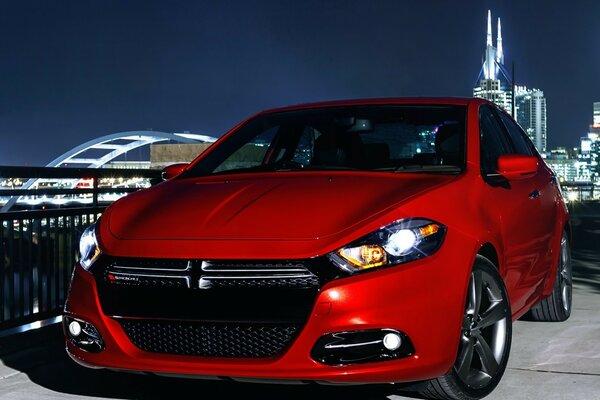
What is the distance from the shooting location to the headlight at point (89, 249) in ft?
13.0

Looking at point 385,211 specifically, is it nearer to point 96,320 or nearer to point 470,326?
point 470,326

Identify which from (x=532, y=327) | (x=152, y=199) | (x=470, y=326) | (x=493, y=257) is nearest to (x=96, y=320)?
(x=152, y=199)

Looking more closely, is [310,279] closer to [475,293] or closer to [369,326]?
[369,326]

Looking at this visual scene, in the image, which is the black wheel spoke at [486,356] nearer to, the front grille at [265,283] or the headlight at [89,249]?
the front grille at [265,283]

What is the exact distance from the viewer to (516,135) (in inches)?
244

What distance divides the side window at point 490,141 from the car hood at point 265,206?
71 centimetres

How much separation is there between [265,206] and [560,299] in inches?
130

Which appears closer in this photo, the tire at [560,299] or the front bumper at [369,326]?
the front bumper at [369,326]

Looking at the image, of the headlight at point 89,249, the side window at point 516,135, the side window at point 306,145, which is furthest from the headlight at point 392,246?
the side window at point 516,135

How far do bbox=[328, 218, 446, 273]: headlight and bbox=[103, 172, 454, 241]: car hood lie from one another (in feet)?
0.33

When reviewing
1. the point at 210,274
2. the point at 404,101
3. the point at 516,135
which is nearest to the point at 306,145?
the point at 404,101

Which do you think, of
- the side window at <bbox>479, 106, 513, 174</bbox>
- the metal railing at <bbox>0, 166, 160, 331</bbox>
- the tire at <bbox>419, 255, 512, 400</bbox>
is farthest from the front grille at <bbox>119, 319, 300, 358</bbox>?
the metal railing at <bbox>0, 166, 160, 331</bbox>

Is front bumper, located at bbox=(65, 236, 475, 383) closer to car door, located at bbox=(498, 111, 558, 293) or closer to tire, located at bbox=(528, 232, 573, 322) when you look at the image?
car door, located at bbox=(498, 111, 558, 293)

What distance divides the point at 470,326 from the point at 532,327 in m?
2.37
